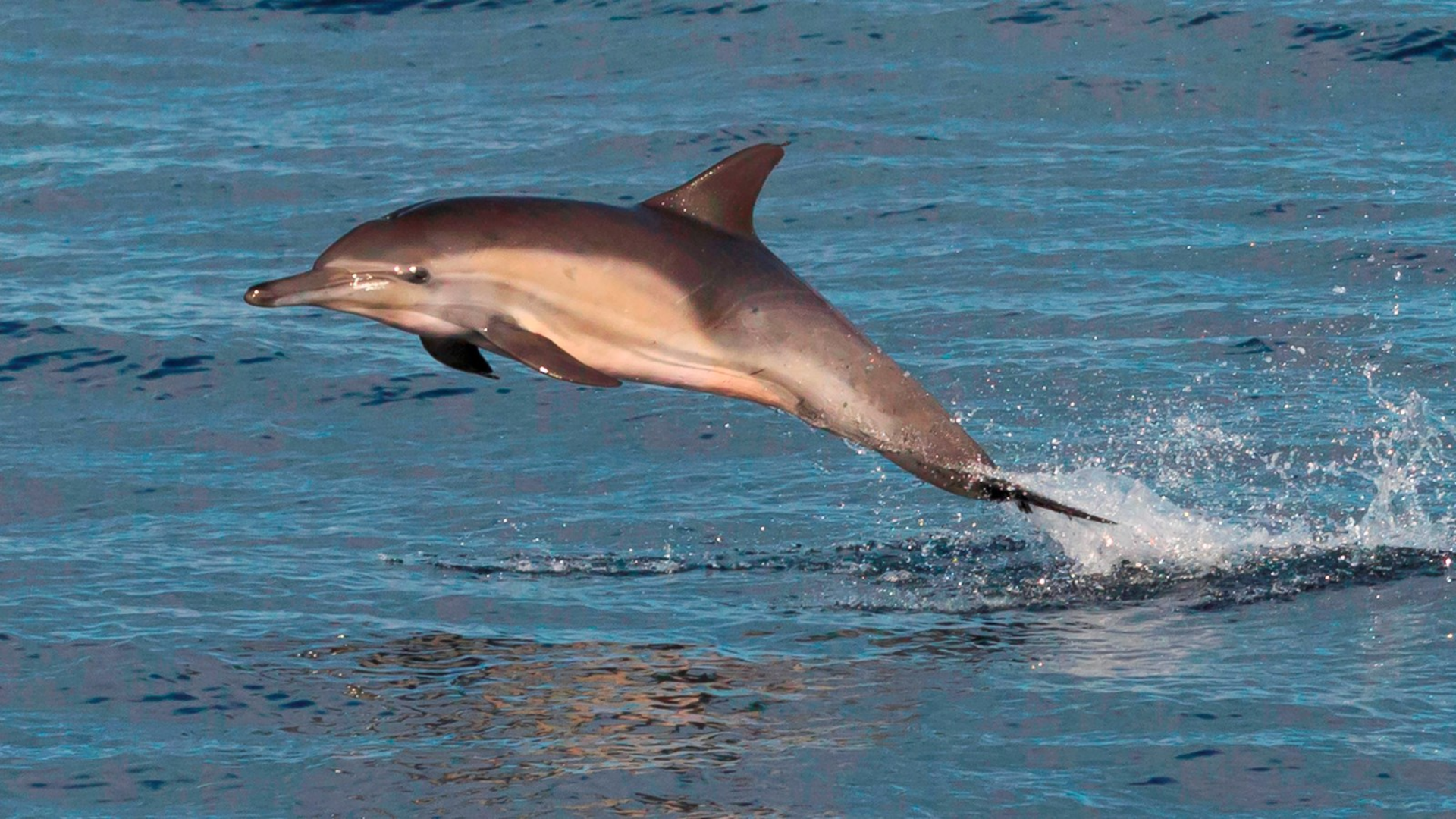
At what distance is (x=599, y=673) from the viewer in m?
7.41

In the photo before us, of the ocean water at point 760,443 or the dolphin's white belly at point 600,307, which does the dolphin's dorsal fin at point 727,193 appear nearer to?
the dolphin's white belly at point 600,307

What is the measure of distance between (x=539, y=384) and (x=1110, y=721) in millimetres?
5862

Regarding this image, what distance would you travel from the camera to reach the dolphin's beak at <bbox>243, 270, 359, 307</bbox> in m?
7.44

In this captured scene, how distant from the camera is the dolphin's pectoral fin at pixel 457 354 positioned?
297 inches

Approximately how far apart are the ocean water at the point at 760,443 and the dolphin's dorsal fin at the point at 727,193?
61.1 inches

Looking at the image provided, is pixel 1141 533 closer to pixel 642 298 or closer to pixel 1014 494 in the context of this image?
pixel 1014 494

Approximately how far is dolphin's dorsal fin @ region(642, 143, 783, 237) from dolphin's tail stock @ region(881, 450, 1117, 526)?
3.34ft

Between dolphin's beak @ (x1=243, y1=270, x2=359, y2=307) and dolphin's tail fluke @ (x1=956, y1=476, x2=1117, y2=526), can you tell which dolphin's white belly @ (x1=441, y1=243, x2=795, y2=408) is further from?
dolphin's tail fluke @ (x1=956, y1=476, x2=1117, y2=526)

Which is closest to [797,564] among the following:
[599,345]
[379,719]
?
[599,345]

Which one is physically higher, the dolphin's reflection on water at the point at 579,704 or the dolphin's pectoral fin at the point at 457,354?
the dolphin's pectoral fin at the point at 457,354

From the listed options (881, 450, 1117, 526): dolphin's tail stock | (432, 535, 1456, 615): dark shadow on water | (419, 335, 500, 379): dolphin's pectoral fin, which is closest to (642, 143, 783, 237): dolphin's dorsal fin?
(419, 335, 500, 379): dolphin's pectoral fin

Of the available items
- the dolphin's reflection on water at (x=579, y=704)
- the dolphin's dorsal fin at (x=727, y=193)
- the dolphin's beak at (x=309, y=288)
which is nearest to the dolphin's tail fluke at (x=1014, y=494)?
the dolphin's reflection on water at (x=579, y=704)

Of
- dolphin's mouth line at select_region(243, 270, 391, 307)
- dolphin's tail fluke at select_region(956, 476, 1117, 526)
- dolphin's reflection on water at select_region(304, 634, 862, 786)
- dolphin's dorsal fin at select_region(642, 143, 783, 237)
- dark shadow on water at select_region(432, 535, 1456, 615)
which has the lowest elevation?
dark shadow on water at select_region(432, 535, 1456, 615)

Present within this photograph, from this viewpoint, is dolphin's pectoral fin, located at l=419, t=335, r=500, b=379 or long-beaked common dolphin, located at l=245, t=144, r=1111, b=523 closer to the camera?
long-beaked common dolphin, located at l=245, t=144, r=1111, b=523
